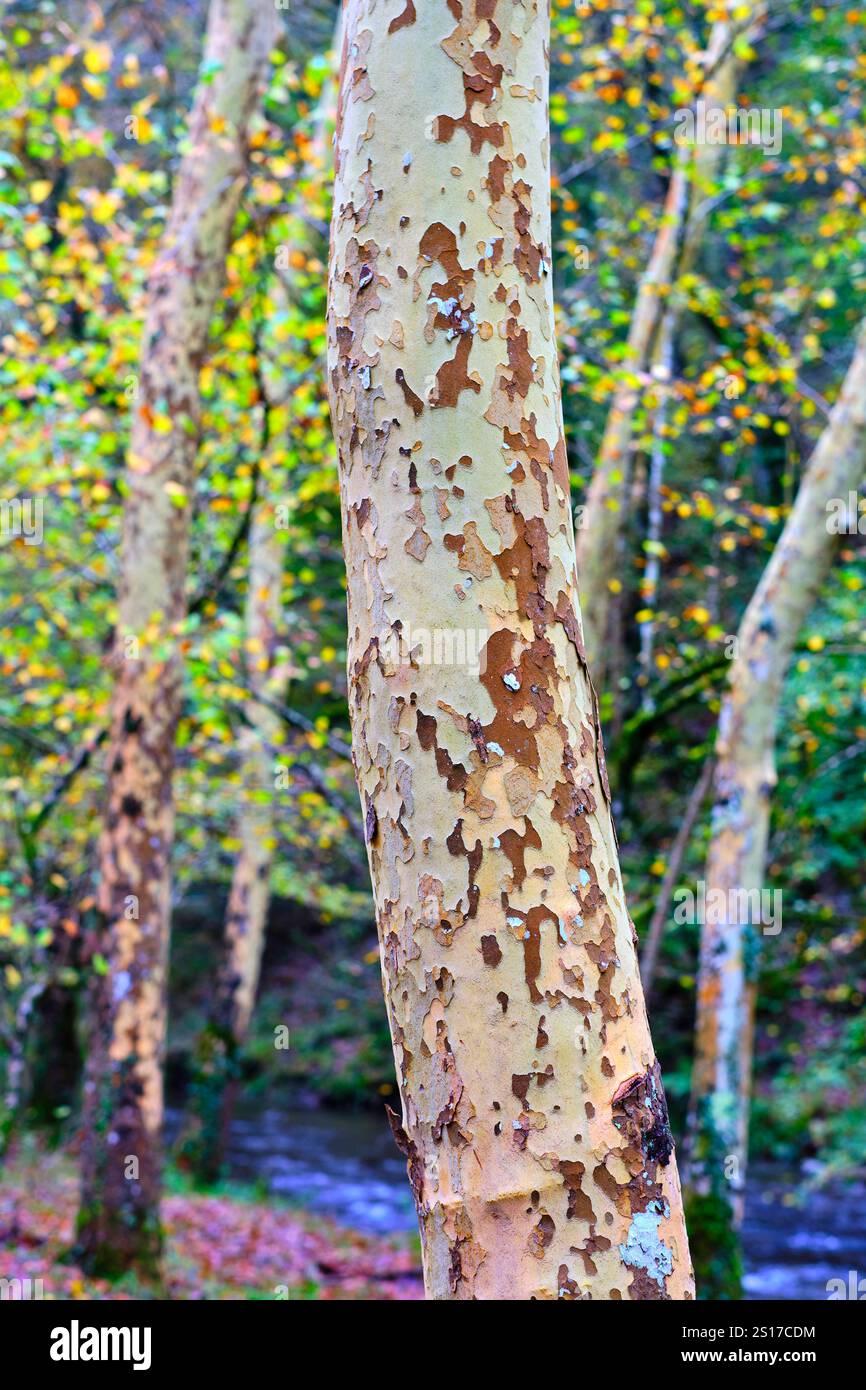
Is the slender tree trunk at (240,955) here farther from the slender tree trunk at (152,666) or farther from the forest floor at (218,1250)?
the slender tree trunk at (152,666)

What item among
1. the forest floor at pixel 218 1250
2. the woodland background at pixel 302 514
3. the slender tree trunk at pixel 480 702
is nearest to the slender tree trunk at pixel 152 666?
the woodland background at pixel 302 514

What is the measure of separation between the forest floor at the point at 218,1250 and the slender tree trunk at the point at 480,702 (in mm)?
5264

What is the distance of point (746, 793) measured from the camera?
22.7ft

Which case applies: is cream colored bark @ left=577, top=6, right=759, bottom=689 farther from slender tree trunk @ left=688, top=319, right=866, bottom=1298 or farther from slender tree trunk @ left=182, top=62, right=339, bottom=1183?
slender tree trunk @ left=182, top=62, right=339, bottom=1183

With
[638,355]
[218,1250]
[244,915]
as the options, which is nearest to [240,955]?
[244,915]

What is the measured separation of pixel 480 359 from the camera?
1887 millimetres

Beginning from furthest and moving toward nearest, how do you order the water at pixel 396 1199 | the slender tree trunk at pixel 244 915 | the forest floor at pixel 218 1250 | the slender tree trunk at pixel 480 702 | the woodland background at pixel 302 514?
the slender tree trunk at pixel 244 915 → the water at pixel 396 1199 → the woodland background at pixel 302 514 → the forest floor at pixel 218 1250 → the slender tree trunk at pixel 480 702

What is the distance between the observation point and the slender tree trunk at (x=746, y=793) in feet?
21.9

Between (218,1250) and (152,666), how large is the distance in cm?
491

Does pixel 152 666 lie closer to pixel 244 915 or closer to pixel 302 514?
pixel 302 514

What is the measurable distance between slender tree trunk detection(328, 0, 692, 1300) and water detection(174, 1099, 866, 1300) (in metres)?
9.03

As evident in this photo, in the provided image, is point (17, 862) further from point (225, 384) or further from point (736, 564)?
point (736, 564)

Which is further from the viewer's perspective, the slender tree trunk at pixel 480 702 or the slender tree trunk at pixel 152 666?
the slender tree trunk at pixel 152 666
